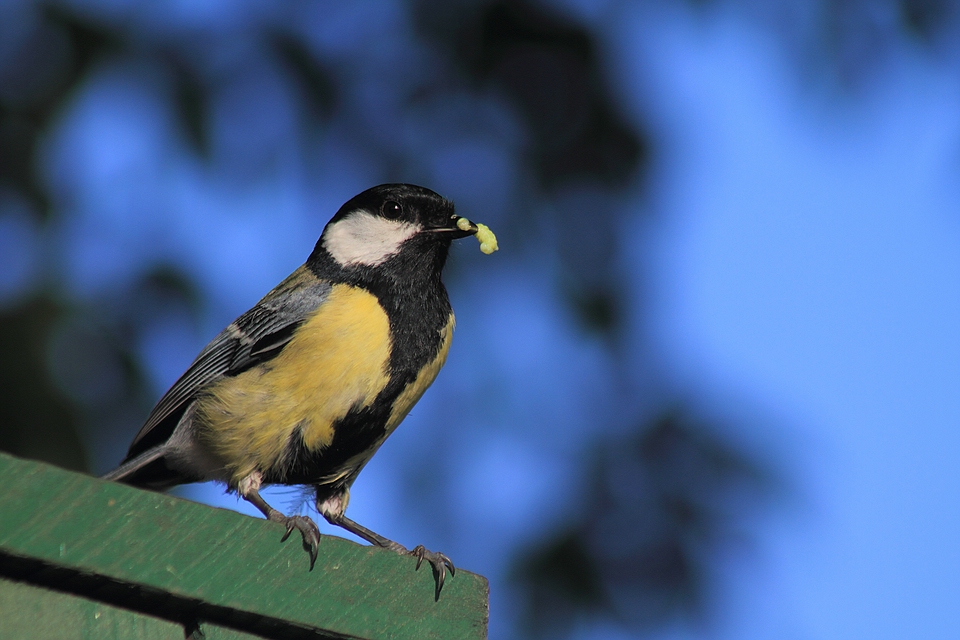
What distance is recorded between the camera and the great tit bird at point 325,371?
2.59m

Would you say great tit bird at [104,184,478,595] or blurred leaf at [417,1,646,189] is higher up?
blurred leaf at [417,1,646,189]

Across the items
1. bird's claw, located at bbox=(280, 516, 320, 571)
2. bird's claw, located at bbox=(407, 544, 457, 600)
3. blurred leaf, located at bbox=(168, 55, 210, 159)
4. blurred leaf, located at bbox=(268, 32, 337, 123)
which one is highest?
blurred leaf, located at bbox=(268, 32, 337, 123)

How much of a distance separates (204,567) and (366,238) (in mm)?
1338

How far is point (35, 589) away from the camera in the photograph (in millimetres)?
1692

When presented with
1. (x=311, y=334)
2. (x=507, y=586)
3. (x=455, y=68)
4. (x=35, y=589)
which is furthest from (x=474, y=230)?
(x=35, y=589)

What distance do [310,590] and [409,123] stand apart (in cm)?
212

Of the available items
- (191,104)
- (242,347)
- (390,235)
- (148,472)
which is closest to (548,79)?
(390,235)

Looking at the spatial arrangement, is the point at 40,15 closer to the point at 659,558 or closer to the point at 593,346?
the point at 593,346

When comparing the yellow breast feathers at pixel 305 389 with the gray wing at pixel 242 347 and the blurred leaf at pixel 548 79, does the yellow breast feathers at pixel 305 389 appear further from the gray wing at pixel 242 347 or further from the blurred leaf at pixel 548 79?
the blurred leaf at pixel 548 79

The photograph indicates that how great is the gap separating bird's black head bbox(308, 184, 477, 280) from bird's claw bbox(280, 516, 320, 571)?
1031 millimetres

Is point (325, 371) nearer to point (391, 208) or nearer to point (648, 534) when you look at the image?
point (391, 208)

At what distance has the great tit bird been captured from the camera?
2586mm

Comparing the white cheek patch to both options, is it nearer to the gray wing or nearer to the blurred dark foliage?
the gray wing

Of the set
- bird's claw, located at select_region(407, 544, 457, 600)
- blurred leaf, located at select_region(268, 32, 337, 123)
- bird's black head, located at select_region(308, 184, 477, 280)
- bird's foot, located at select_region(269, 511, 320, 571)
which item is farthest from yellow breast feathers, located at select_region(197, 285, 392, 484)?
blurred leaf, located at select_region(268, 32, 337, 123)
